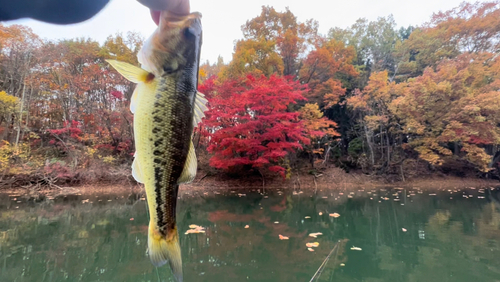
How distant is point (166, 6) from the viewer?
62 centimetres

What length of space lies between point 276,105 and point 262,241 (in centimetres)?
591

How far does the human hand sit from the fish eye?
1.7 inches

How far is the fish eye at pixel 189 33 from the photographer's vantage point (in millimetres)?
650

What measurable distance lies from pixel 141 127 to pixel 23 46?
1414 centimetres

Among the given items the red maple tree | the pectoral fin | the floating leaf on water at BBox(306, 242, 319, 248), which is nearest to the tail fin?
the pectoral fin

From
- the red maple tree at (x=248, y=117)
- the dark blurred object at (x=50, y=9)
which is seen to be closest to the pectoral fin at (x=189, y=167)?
the dark blurred object at (x=50, y=9)

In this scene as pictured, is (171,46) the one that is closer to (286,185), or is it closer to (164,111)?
(164,111)

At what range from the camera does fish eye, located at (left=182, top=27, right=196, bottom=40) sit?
0.65 m

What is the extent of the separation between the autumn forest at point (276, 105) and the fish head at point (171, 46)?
8.60m

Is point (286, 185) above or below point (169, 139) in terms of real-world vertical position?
below

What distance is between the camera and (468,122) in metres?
12.0

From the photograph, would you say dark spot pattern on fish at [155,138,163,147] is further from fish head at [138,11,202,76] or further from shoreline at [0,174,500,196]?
shoreline at [0,174,500,196]

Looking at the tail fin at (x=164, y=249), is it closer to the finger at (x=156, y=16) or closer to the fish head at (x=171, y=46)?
the fish head at (x=171, y=46)

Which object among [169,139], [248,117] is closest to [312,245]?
[169,139]
